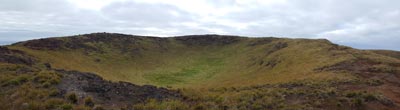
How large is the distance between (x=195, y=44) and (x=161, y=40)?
935 cm

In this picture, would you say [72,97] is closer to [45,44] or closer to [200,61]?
[45,44]

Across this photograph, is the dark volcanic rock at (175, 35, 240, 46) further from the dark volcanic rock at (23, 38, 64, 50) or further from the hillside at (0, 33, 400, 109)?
the dark volcanic rock at (23, 38, 64, 50)

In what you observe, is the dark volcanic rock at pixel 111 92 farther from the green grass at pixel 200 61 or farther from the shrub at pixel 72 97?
the green grass at pixel 200 61

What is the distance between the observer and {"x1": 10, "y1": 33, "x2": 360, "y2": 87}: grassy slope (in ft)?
150

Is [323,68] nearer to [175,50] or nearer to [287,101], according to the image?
[287,101]

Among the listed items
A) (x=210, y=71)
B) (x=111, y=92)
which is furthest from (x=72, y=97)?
(x=210, y=71)

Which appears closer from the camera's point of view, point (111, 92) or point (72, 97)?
point (72, 97)

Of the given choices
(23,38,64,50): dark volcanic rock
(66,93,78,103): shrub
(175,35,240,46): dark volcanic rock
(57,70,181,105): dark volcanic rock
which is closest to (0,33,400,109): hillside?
(57,70,181,105): dark volcanic rock

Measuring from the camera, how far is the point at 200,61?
2975 inches

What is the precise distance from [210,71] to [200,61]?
12.6 meters

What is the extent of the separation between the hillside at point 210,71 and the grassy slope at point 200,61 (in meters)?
0.18

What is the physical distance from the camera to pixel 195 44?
9162 cm

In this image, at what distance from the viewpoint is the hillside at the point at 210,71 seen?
19391 millimetres

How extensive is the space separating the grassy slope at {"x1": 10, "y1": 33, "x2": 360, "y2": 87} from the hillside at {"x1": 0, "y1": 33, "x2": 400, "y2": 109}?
0.18 m
